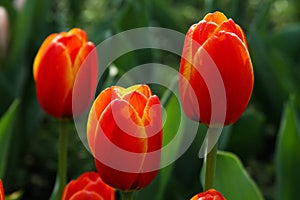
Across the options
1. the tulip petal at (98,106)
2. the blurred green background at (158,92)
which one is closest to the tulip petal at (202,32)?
the tulip petal at (98,106)

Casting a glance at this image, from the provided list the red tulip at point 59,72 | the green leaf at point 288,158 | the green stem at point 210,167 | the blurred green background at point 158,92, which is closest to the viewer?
the green stem at point 210,167

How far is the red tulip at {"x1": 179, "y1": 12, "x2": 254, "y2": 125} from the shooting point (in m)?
0.99

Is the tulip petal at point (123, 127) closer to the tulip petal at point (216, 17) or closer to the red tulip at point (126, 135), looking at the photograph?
the red tulip at point (126, 135)

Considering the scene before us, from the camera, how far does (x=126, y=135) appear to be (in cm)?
98

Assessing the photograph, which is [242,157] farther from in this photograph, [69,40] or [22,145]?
[69,40]

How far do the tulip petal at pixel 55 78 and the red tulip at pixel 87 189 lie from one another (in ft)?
0.65

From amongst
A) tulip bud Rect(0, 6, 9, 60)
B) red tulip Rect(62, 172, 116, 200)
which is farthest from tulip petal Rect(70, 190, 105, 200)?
tulip bud Rect(0, 6, 9, 60)

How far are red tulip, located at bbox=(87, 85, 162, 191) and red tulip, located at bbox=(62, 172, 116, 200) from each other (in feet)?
0.18

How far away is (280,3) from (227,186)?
1954 mm

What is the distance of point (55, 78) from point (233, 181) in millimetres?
346

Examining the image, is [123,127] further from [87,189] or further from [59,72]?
[59,72]

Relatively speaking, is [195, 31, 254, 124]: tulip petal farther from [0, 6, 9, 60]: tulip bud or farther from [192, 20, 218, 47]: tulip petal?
[0, 6, 9, 60]: tulip bud

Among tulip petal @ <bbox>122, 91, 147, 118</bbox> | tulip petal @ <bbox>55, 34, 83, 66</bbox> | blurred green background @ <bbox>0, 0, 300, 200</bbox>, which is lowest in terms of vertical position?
blurred green background @ <bbox>0, 0, 300, 200</bbox>

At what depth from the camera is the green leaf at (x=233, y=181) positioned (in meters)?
1.29
